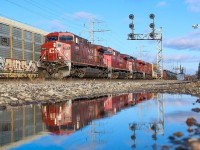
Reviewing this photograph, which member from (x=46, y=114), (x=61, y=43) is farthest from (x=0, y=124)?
(x=61, y=43)

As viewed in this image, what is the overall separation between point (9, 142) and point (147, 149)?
6.79 ft

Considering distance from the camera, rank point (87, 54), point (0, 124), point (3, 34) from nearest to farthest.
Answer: point (0, 124) < point (3, 34) < point (87, 54)

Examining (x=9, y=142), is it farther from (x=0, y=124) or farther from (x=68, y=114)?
(x=68, y=114)

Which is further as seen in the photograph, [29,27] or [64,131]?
[29,27]

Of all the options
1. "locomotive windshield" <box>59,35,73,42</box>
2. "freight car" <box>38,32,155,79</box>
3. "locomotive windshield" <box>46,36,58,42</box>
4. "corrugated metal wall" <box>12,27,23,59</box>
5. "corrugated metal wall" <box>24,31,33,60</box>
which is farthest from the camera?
"locomotive windshield" <box>59,35,73,42</box>

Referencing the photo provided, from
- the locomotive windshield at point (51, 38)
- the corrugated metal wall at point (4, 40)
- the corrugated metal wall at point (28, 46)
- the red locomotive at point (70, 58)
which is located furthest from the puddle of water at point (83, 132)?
the locomotive windshield at point (51, 38)

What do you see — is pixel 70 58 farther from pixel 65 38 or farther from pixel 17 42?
pixel 17 42

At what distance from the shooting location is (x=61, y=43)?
2492 cm

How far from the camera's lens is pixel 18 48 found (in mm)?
23359

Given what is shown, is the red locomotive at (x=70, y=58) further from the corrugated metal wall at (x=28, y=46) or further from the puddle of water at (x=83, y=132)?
the puddle of water at (x=83, y=132)

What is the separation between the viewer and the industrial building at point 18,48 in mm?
21312

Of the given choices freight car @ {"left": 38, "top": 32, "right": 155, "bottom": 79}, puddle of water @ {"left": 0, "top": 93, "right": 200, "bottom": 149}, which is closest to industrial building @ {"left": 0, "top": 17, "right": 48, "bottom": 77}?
freight car @ {"left": 38, "top": 32, "right": 155, "bottom": 79}

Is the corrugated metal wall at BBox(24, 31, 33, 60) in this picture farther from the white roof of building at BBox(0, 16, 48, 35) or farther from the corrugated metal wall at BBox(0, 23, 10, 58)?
the corrugated metal wall at BBox(0, 23, 10, 58)

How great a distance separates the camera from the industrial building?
69.9 ft
